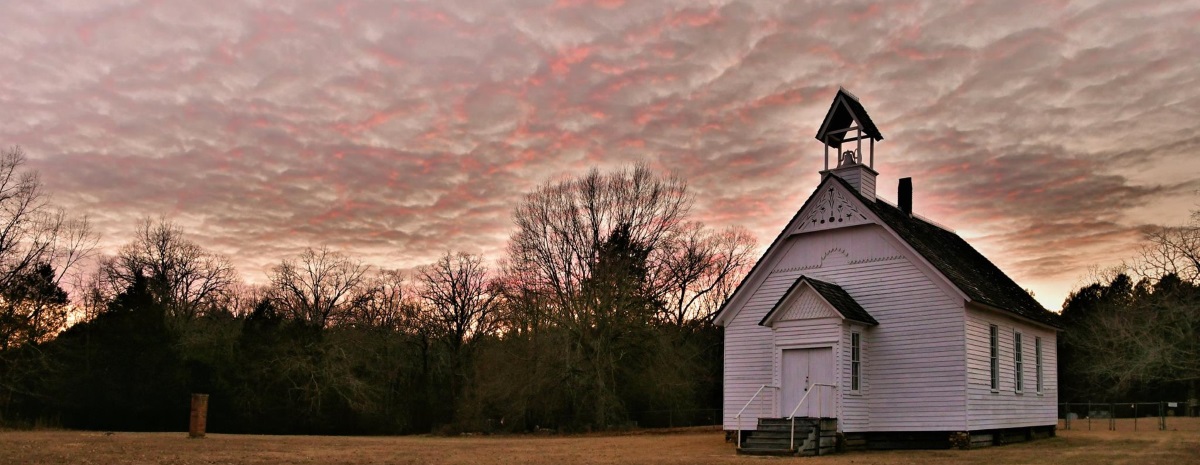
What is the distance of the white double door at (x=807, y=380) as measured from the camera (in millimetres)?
25734

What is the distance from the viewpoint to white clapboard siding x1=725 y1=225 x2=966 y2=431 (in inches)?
1000

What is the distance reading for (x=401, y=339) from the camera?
→ 62.5m

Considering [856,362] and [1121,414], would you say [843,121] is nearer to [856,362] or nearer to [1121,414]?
[856,362]

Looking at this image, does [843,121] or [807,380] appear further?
[843,121]

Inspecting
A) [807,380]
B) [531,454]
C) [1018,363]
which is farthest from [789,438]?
[1018,363]

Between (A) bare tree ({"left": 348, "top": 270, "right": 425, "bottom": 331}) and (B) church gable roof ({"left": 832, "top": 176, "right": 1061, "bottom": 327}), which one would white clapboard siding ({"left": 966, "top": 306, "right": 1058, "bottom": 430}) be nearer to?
(B) church gable roof ({"left": 832, "top": 176, "right": 1061, "bottom": 327})

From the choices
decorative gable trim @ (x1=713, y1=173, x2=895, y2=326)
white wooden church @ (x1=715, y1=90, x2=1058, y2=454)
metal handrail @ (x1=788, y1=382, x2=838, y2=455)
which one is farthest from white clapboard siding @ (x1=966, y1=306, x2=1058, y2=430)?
decorative gable trim @ (x1=713, y1=173, x2=895, y2=326)

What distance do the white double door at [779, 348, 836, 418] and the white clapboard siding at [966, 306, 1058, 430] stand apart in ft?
12.1

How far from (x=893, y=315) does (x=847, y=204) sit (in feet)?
11.8

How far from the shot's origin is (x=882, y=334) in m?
26.7

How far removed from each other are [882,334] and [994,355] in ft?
11.7

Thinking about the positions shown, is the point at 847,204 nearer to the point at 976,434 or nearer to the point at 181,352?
the point at 976,434

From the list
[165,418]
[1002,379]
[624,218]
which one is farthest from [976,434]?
Answer: [165,418]

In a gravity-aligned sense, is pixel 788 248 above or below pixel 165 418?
above
